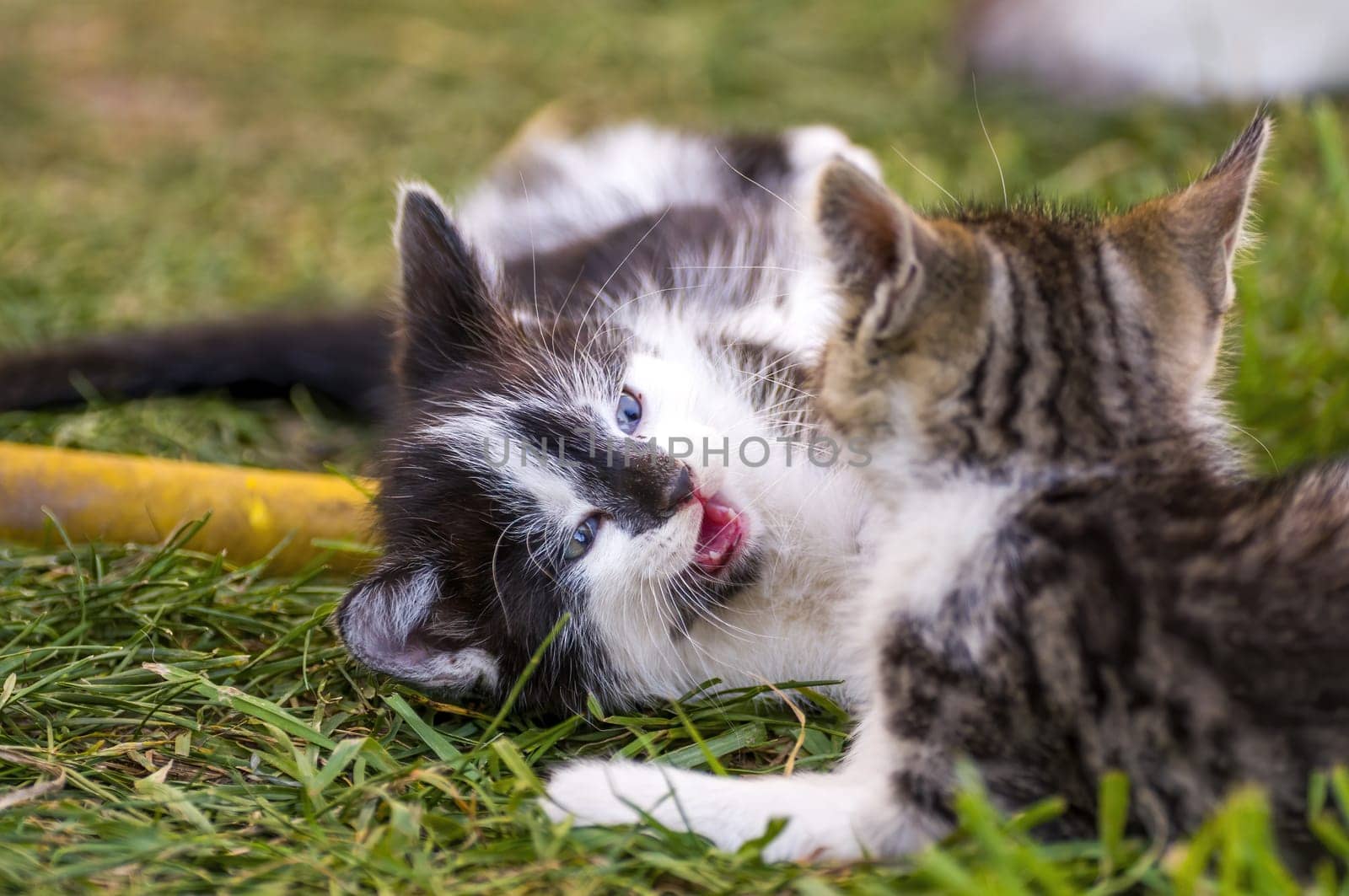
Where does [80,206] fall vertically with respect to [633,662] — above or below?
above

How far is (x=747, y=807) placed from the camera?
1.70 meters

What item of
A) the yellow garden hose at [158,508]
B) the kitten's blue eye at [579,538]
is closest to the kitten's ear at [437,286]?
the yellow garden hose at [158,508]

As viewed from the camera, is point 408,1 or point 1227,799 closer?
point 1227,799

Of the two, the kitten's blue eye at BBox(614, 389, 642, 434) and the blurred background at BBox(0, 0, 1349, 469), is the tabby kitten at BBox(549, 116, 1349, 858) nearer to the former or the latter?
the kitten's blue eye at BBox(614, 389, 642, 434)

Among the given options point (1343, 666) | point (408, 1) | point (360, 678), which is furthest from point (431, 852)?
point (408, 1)

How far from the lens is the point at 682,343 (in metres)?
2.73

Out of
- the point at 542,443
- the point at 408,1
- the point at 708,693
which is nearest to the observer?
the point at 708,693

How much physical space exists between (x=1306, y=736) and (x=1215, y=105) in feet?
13.2

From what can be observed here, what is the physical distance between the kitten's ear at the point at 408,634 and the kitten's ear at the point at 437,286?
57cm

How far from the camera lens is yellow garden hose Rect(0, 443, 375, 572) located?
257 centimetres

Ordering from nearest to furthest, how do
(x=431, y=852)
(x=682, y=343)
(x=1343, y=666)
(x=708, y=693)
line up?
(x=1343, y=666)
(x=431, y=852)
(x=708, y=693)
(x=682, y=343)

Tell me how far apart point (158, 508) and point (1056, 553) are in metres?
1.90

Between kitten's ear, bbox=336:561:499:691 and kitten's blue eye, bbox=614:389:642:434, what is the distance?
48 cm

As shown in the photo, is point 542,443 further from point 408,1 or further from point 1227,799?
point 408,1
